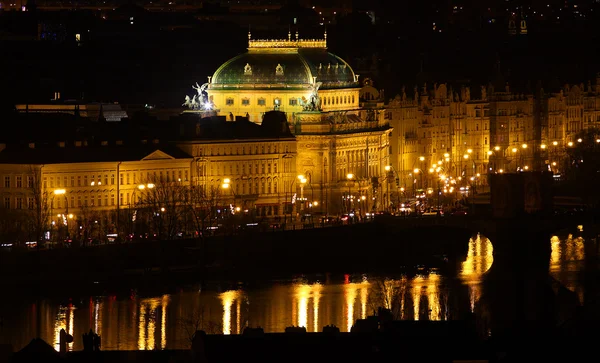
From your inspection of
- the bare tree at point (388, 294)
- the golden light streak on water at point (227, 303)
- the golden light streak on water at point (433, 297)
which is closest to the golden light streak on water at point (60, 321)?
the golden light streak on water at point (227, 303)

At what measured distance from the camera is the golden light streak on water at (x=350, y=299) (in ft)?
222

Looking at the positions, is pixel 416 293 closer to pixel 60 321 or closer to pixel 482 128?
pixel 60 321

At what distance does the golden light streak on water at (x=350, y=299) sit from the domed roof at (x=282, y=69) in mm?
25012

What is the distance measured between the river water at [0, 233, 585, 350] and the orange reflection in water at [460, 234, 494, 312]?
0.05 m

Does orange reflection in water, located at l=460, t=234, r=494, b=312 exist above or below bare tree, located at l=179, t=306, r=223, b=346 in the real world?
above

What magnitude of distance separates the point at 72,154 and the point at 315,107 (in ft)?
48.0

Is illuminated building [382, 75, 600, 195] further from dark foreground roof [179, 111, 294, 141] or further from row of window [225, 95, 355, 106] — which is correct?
dark foreground roof [179, 111, 294, 141]

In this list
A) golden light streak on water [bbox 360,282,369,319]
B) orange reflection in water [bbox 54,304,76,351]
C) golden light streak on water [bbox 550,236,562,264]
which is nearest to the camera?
orange reflection in water [bbox 54,304,76,351]

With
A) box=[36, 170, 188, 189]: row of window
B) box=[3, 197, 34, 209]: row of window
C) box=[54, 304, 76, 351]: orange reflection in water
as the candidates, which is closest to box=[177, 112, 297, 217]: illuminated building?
box=[36, 170, 188, 189]: row of window

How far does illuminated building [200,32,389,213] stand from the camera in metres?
97.3

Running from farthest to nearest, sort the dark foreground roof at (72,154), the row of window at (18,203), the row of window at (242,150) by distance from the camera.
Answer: the row of window at (242,150) → the dark foreground roof at (72,154) → the row of window at (18,203)

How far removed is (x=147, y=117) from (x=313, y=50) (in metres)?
11.9

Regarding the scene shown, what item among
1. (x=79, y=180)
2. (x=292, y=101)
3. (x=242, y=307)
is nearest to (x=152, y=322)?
(x=242, y=307)

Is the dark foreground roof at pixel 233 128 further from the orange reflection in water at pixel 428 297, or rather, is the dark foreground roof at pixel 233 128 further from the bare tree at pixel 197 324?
the bare tree at pixel 197 324
